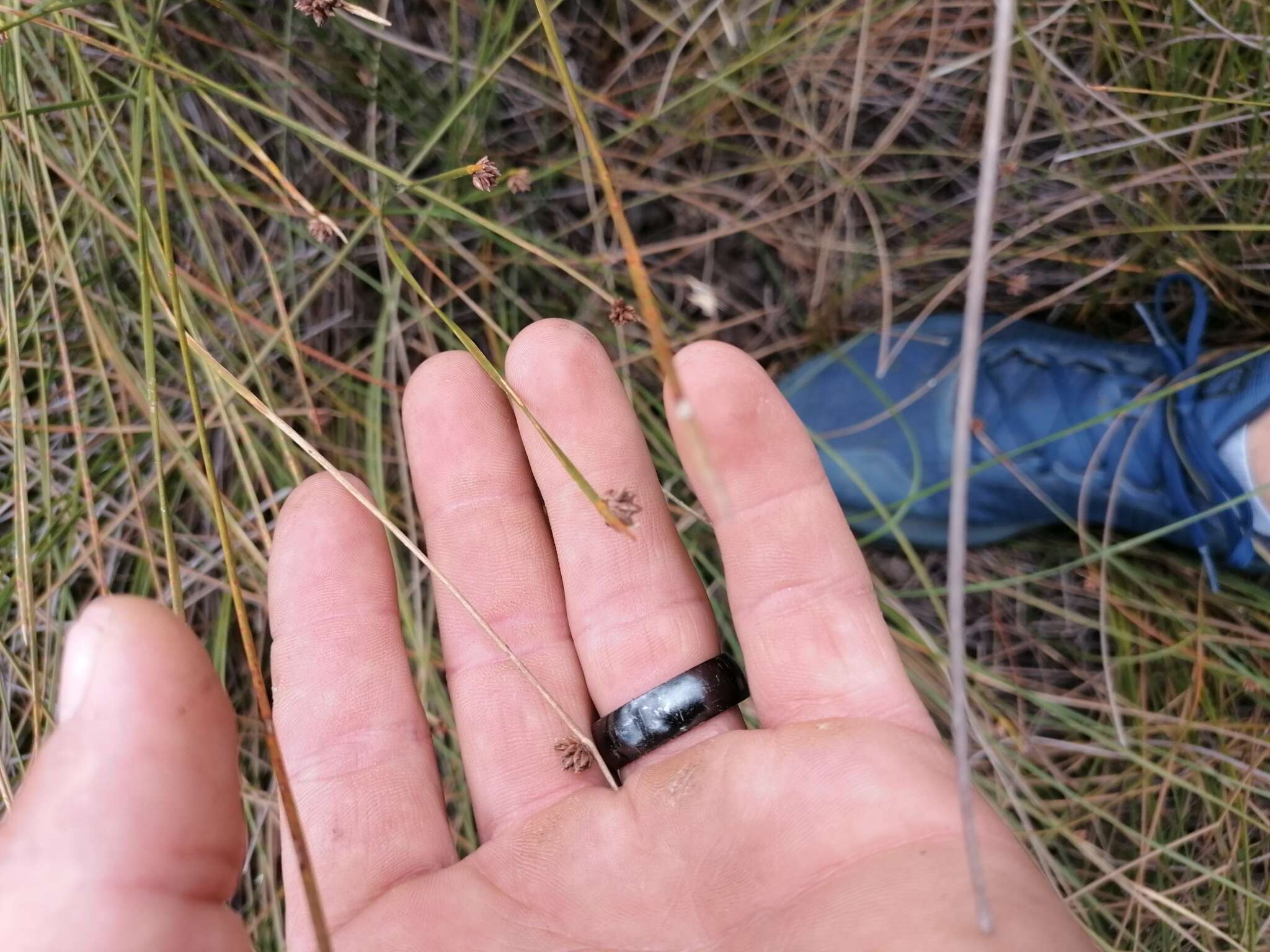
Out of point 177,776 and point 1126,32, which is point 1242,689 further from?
point 177,776

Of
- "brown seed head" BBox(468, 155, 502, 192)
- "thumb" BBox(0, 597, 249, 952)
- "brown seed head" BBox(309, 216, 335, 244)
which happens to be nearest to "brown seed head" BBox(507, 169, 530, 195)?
"brown seed head" BBox(468, 155, 502, 192)

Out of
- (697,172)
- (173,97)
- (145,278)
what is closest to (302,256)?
(173,97)

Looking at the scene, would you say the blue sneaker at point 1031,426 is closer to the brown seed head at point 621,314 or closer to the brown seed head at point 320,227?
the brown seed head at point 621,314

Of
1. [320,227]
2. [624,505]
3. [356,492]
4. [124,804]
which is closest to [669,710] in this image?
[624,505]

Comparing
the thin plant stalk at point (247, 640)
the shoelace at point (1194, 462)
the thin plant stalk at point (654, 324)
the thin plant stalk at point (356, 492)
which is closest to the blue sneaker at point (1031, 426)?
the shoelace at point (1194, 462)

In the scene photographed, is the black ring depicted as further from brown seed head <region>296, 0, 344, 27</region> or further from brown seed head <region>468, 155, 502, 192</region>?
brown seed head <region>296, 0, 344, 27</region>
